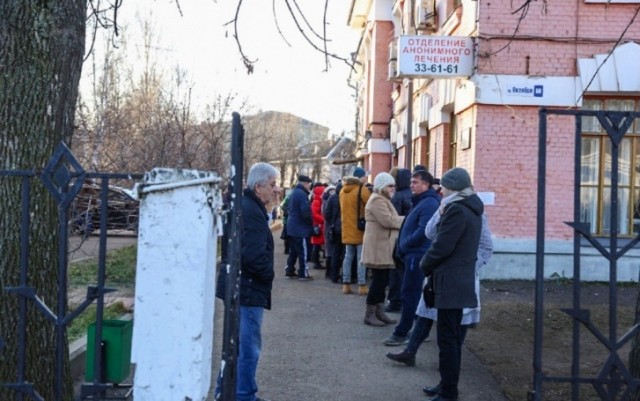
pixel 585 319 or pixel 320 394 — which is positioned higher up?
pixel 585 319

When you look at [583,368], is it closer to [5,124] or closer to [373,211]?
[373,211]

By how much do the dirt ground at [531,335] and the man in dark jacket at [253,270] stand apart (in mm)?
2092

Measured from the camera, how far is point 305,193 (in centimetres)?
1308

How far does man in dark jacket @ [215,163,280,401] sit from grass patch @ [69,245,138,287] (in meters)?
5.49

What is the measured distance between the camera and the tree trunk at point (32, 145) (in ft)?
13.6

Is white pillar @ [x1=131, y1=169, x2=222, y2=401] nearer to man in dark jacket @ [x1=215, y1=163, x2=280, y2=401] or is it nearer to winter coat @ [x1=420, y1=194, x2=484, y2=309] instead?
man in dark jacket @ [x1=215, y1=163, x2=280, y2=401]

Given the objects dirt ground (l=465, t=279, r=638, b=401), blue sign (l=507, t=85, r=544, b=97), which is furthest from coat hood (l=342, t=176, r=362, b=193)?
blue sign (l=507, t=85, r=544, b=97)

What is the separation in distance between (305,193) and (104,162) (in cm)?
357

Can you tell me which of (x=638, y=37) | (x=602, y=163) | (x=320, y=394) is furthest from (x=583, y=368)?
(x=638, y=37)

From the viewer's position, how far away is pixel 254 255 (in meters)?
5.18

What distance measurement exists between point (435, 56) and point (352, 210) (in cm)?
337

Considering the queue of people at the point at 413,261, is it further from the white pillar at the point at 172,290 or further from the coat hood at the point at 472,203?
the white pillar at the point at 172,290

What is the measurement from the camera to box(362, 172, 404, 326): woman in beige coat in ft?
28.5

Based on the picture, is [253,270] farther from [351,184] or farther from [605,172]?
[605,172]
